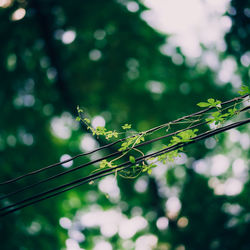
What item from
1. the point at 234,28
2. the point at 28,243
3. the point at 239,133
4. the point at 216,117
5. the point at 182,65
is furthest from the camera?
the point at 239,133

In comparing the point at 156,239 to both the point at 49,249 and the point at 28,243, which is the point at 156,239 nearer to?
the point at 49,249

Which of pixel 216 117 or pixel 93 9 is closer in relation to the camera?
pixel 216 117

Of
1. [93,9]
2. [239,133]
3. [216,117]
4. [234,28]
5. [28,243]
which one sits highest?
[93,9]

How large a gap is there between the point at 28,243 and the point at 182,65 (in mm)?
5269

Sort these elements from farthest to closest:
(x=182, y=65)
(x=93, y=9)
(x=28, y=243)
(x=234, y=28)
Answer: (x=182, y=65), (x=93, y=9), (x=234, y=28), (x=28, y=243)

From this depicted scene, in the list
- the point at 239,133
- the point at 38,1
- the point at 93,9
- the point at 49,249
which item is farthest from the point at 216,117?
the point at 239,133

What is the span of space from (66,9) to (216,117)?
4.79 metres

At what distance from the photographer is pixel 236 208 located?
16.5 feet

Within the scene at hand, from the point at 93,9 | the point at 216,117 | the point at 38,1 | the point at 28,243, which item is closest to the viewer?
the point at 216,117

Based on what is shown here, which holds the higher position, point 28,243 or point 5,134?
point 5,134

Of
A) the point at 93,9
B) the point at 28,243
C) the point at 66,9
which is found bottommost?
the point at 28,243

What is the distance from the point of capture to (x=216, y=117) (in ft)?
5.71

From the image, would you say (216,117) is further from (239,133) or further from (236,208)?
(239,133)

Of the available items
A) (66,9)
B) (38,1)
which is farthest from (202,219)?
(38,1)
